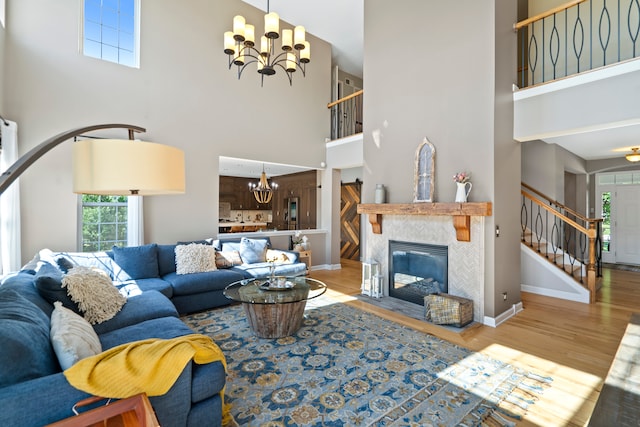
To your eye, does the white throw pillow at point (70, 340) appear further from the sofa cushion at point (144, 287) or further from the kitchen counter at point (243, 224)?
the kitchen counter at point (243, 224)

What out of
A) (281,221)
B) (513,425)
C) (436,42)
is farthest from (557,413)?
(281,221)

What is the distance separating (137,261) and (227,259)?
49.7 inches

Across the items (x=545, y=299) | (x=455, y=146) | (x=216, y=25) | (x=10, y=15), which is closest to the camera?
(x=10, y=15)

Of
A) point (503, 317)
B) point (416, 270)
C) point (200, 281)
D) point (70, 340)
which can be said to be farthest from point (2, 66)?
point (503, 317)

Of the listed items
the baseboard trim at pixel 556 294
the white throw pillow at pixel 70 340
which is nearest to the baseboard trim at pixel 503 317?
the baseboard trim at pixel 556 294

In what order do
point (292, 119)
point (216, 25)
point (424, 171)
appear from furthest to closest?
point (292, 119), point (216, 25), point (424, 171)

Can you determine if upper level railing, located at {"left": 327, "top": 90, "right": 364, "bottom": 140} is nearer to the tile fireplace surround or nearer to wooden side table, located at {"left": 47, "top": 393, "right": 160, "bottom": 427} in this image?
the tile fireplace surround

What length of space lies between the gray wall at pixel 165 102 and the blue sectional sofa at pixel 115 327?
0.80 m

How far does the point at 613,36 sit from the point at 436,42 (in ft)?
9.71

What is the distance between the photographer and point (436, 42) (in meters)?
4.39

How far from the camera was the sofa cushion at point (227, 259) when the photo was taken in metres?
4.78

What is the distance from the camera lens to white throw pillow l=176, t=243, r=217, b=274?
170 inches

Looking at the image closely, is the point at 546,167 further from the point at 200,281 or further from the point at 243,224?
the point at 243,224

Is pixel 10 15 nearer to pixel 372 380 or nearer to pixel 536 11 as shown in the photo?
pixel 372 380
